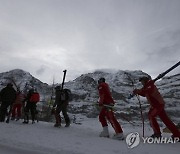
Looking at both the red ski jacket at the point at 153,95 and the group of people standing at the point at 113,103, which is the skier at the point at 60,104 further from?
the red ski jacket at the point at 153,95

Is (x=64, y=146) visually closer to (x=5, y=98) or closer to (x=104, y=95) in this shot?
(x=104, y=95)

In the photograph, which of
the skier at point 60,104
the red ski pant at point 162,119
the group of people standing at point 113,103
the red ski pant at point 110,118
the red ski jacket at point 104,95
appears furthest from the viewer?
the skier at point 60,104

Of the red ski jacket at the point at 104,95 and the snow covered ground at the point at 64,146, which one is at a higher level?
the red ski jacket at the point at 104,95

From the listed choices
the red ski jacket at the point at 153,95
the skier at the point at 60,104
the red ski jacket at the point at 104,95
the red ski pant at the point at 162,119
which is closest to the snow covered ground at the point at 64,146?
the red ski pant at the point at 162,119

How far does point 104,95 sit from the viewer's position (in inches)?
405

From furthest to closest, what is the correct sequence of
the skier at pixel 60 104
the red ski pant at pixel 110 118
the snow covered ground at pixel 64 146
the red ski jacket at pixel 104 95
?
the skier at pixel 60 104 → the red ski jacket at pixel 104 95 → the red ski pant at pixel 110 118 → the snow covered ground at pixel 64 146

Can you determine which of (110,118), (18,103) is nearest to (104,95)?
(110,118)

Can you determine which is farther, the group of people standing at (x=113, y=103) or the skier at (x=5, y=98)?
the skier at (x=5, y=98)

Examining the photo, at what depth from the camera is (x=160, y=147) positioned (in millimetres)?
8398

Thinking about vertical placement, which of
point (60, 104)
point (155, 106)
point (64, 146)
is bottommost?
point (64, 146)

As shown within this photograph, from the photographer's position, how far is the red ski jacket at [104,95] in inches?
403

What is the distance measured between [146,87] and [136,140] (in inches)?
63.0

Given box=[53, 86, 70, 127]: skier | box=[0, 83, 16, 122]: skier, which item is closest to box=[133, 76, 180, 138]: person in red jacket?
box=[53, 86, 70, 127]: skier

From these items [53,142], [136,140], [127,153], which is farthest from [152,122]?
[53,142]
